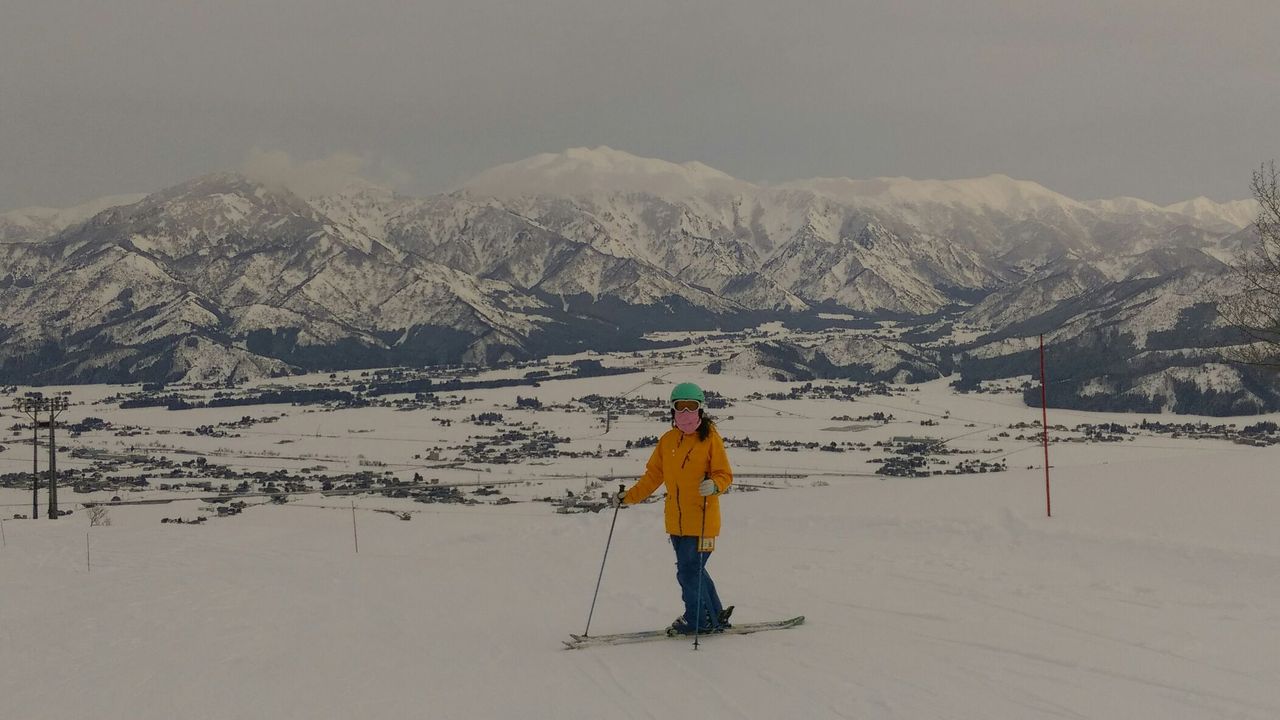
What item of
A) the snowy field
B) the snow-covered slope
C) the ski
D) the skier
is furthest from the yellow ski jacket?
the snowy field

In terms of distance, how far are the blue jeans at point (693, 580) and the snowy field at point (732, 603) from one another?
43 cm

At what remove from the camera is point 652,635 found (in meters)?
10.4

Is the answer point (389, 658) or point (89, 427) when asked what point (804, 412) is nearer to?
point (89, 427)

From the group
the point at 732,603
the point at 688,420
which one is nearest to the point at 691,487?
the point at 688,420

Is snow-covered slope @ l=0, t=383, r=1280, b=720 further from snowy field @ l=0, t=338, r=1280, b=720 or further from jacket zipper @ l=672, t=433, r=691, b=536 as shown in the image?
jacket zipper @ l=672, t=433, r=691, b=536

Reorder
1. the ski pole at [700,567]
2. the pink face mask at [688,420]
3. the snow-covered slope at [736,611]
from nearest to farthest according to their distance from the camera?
the snow-covered slope at [736,611] < the pink face mask at [688,420] < the ski pole at [700,567]

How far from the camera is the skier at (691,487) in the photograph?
9.98 meters

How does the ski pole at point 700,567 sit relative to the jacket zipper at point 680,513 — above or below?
below

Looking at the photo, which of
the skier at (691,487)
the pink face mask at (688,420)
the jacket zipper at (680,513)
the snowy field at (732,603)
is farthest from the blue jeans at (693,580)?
the pink face mask at (688,420)

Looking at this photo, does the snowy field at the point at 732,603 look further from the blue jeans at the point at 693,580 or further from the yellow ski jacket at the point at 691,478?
the yellow ski jacket at the point at 691,478

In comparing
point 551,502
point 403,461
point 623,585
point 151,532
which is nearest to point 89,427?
point 403,461

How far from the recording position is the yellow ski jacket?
9992mm

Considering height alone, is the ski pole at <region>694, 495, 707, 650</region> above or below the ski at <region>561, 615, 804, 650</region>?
above

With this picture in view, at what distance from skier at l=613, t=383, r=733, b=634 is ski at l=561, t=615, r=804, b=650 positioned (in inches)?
6.2
